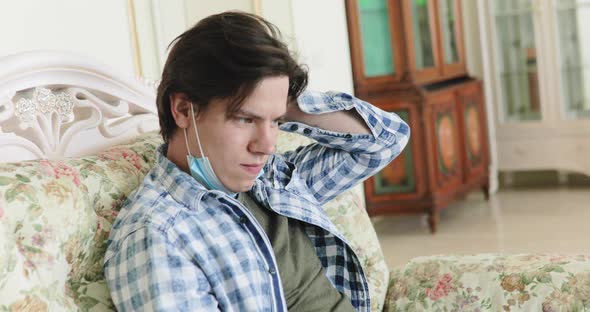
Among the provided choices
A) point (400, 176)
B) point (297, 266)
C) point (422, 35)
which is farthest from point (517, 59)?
point (297, 266)

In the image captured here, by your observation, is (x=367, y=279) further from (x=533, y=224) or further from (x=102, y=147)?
(x=533, y=224)

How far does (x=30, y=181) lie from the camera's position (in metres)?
1.21

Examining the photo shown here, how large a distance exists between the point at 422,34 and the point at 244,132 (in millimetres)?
3327

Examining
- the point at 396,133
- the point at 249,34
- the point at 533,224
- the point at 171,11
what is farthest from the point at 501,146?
the point at 249,34

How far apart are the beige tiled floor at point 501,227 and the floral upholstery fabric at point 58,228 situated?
2564 mm

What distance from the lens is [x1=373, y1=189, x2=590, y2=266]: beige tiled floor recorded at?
385 centimetres

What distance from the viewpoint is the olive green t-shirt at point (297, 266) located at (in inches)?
56.2

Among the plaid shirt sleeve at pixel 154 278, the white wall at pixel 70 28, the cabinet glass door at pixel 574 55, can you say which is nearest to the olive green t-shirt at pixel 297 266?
the plaid shirt sleeve at pixel 154 278

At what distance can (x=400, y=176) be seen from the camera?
14.1 ft

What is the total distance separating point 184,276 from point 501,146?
4413 millimetres

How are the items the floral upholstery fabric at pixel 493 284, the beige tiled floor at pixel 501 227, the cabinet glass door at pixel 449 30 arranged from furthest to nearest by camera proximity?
the cabinet glass door at pixel 449 30, the beige tiled floor at pixel 501 227, the floral upholstery fabric at pixel 493 284

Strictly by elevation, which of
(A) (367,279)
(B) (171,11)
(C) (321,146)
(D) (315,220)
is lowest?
(A) (367,279)

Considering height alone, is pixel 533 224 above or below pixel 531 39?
below

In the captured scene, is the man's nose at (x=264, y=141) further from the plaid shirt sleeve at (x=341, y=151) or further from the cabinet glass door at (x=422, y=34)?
the cabinet glass door at (x=422, y=34)
